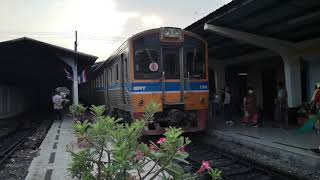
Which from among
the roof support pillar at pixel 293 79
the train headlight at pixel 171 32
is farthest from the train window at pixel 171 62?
the roof support pillar at pixel 293 79

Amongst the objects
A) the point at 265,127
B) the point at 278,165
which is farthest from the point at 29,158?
the point at 265,127

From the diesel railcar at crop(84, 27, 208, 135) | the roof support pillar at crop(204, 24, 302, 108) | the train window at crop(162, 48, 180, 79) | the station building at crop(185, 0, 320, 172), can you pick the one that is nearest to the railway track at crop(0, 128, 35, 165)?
the diesel railcar at crop(84, 27, 208, 135)

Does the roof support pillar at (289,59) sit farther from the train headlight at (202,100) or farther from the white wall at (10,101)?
the white wall at (10,101)

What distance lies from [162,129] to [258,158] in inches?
126

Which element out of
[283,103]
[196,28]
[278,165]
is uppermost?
[196,28]

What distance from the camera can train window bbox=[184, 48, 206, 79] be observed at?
14102 mm

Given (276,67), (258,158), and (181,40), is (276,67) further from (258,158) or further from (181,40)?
(258,158)

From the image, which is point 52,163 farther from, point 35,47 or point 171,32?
point 35,47

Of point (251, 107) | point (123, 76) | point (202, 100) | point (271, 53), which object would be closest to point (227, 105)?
point (251, 107)

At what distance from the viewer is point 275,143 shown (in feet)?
39.7

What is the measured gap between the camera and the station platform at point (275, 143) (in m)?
10.3

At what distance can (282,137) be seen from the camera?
13.2 metres

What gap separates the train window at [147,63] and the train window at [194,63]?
923mm

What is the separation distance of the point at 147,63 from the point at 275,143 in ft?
14.0
